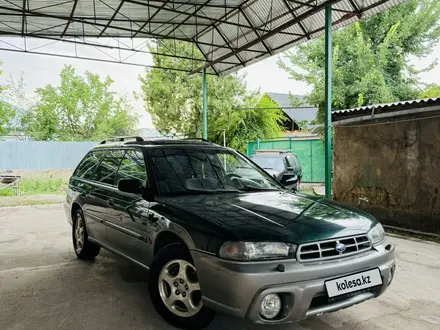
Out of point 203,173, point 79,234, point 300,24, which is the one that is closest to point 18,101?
point 300,24

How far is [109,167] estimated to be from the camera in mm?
4383

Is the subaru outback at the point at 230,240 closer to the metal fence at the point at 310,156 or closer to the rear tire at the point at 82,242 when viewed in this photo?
the rear tire at the point at 82,242

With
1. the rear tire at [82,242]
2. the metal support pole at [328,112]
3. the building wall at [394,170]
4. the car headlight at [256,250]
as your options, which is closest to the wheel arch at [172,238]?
the car headlight at [256,250]

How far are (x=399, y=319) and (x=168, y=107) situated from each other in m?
20.7

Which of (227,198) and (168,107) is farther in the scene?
(168,107)

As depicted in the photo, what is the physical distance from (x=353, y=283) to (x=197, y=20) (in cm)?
1046

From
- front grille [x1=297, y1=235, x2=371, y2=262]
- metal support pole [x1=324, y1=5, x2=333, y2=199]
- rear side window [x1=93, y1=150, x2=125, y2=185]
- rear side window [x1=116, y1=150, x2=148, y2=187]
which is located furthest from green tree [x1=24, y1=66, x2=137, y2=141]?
front grille [x1=297, y1=235, x2=371, y2=262]

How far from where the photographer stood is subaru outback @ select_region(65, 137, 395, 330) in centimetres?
230

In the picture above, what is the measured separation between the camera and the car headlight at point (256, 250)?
2.33 metres

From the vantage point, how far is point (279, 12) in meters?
9.56

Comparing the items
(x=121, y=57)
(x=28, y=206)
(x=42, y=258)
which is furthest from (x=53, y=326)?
(x=121, y=57)

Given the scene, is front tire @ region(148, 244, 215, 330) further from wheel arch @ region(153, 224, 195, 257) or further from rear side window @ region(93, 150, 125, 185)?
rear side window @ region(93, 150, 125, 185)

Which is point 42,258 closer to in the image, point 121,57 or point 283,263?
point 283,263

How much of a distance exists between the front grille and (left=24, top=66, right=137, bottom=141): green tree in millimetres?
30284
